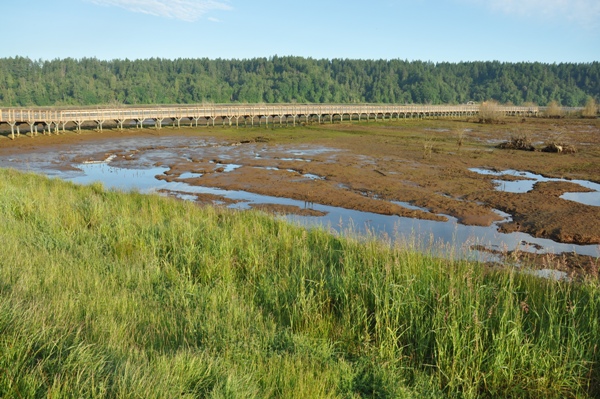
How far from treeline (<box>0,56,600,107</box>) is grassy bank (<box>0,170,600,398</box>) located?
105 meters

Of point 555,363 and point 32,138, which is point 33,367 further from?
point 32,138

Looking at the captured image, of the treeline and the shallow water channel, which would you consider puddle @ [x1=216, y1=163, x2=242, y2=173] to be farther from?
the treeline

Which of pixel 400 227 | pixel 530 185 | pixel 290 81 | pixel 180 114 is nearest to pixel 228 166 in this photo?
pixel 400 227

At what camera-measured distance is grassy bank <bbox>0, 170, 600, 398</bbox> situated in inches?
177

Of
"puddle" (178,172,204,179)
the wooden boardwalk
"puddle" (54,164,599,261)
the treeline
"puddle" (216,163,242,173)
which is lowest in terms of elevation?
"puddle" (54,164,599,261)

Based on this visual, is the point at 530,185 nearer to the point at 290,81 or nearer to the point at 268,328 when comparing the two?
the point at 268,328

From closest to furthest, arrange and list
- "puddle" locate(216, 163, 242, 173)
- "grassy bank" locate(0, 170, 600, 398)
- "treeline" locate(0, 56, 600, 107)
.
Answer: "grassy bank" locate(0, 170, 600, 398) < "puddle" locate(216, 163, 242, 173) < "treeline" locate(0, 56, 600, 107)

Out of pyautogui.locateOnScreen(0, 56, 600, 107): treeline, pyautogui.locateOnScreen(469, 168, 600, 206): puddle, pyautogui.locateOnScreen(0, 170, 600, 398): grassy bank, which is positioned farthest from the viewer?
pyautogui.locateOnScreen(0, 56, 600, 107): treeline

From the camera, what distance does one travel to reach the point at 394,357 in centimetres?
583

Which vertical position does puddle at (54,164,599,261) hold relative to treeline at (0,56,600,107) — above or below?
below

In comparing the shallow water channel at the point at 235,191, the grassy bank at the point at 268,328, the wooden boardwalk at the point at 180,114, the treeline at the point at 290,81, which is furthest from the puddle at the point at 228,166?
the treeline at the point at 290,81

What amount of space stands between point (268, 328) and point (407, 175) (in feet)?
58.0

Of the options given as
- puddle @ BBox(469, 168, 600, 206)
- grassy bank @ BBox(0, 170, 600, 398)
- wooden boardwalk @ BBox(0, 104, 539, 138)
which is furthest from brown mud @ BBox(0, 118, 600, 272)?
grassy bank @ BBox(0, 170, 600, 398)

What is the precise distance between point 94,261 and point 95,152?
89.5 ft
